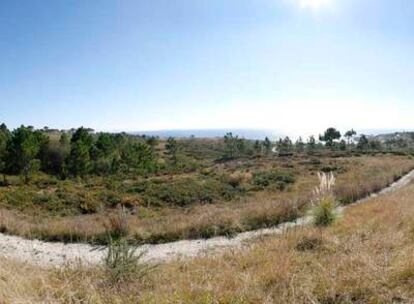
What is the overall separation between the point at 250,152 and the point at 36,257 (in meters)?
82.9

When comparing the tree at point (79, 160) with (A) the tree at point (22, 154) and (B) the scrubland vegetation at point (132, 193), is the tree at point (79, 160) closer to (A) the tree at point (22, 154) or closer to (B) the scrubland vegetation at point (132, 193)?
(B) the scrubland vegetation at point (132, 193)

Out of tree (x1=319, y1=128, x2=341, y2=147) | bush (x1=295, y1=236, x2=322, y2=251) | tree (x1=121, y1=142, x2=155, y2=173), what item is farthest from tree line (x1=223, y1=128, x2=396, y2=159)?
bush (x1=295, y1=236, x2=322, y2=251)

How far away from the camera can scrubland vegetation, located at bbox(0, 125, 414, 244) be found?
1310 cm

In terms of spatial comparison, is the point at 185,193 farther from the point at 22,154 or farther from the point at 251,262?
the point at 22,154

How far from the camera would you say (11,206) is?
24.6 meters

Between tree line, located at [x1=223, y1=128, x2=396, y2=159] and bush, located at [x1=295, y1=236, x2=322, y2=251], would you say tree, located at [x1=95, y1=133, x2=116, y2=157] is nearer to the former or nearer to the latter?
tree line, located at [x1=223, y1=128, x2=396, y2=159]

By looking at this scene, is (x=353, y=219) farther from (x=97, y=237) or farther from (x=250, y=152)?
(x=250, y=152)

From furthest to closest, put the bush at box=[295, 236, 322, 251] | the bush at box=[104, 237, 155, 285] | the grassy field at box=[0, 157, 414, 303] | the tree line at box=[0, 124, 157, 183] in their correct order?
the tree line at box=[0, 124, 157, 183] → the bush at box=[295, 236, 322, 251] → the bush at box=[104, 237, 155, 285] → the grassy field at box=[0, 157, 414, 303]

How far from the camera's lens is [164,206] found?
87.9 ft

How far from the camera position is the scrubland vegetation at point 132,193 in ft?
43.0

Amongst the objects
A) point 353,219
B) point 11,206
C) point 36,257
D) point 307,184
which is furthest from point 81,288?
point 307,184

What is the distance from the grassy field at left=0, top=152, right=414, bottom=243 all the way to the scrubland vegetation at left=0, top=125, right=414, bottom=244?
0.11ft

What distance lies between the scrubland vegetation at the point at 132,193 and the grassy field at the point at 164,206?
0.03 m

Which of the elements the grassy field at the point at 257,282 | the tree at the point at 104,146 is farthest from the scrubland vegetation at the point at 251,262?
the tree at the point at 104,146
